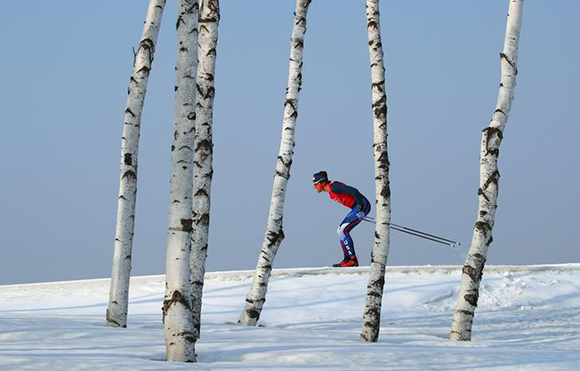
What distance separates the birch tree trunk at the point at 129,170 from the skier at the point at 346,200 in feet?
21.2

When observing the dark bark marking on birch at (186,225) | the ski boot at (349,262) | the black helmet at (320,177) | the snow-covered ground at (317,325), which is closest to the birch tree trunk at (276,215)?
the snow-covered ground at (317,325)

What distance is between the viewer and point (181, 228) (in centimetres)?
734

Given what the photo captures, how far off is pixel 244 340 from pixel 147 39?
4.71m

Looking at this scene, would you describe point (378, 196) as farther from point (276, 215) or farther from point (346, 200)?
point (346, 200)

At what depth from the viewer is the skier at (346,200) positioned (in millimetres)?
17344

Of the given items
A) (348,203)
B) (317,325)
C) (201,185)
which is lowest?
(317,325)

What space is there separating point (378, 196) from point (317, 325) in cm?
312

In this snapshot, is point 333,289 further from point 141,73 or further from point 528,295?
point 141,73

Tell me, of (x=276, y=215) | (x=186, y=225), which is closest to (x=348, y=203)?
(x=276, y=215)

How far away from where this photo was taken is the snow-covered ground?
695 centimetres

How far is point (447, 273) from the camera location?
58.5ft

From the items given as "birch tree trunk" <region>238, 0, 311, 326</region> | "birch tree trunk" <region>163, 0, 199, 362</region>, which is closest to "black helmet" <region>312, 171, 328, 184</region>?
"birch tree trunk" <region>238, 0, 311, 326</region>

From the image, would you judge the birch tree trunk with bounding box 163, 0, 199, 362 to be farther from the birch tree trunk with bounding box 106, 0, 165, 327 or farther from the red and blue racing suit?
the red and blue racing suit

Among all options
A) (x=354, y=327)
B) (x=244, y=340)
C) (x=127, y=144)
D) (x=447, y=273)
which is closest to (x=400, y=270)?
(x=447, y=273)
